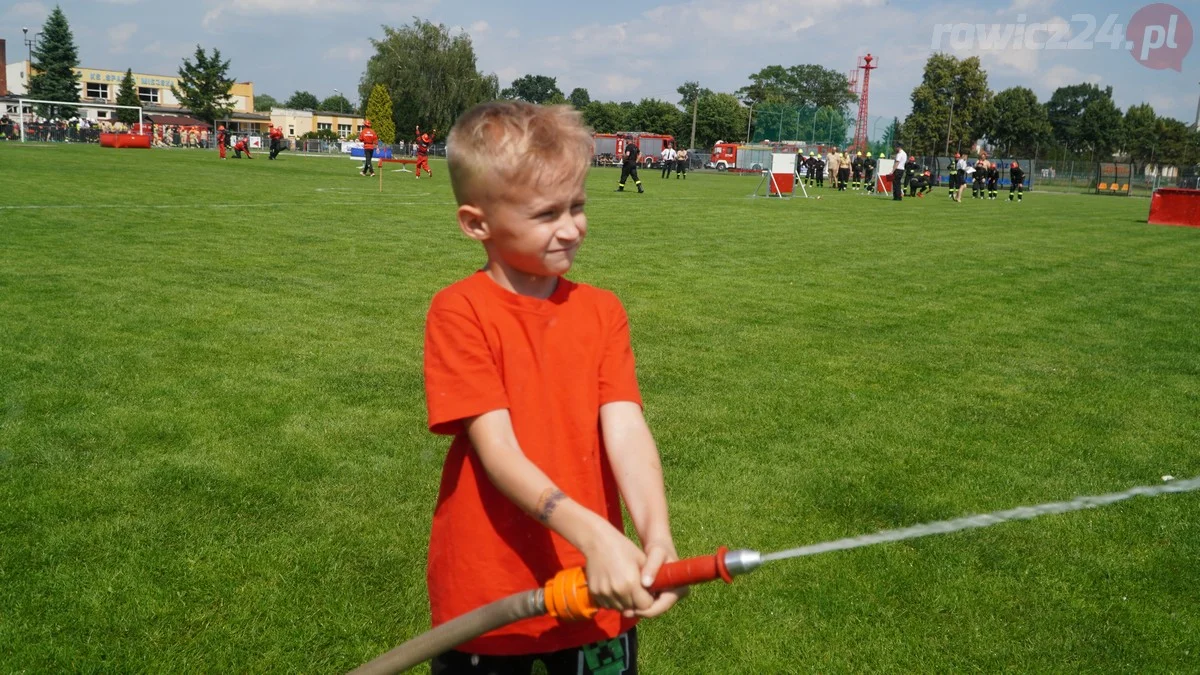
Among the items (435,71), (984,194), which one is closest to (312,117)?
(435,71)

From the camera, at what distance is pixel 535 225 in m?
2.18

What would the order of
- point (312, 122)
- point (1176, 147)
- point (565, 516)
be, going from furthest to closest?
point (312, 122) → point (1176, 147) → point (565, 516)

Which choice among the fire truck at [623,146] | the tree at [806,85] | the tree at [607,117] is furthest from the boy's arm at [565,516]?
the tree at [806,85]

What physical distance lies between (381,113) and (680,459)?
79.9 m

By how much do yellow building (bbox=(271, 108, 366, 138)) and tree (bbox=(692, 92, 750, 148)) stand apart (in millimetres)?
47546

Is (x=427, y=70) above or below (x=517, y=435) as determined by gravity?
above

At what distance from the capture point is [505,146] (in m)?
2.15

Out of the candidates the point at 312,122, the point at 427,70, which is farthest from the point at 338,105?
the point at 427,70

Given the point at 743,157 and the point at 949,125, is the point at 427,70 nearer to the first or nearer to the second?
the point at 743,157

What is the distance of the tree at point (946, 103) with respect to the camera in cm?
9319

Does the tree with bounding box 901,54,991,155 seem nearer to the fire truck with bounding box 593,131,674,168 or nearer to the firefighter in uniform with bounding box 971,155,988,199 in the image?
the fire truck with bounding box 593,131,674,168

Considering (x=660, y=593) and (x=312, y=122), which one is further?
(x=312, y=122)

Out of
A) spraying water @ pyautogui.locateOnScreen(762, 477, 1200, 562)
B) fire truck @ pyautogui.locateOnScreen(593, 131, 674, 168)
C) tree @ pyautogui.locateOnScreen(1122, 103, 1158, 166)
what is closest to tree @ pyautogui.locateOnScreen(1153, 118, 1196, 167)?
tree @ pyautogui.locateOnScreen(1122, 103, 1158, 166)

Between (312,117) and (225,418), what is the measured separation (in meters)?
141
